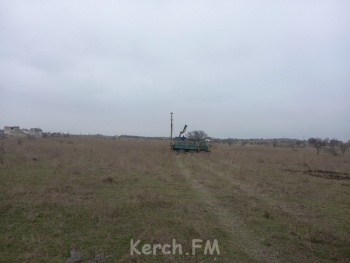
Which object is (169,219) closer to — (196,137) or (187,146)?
(187,146)

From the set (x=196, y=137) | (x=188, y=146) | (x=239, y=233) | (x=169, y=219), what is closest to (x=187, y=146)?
(x=188, y=146)

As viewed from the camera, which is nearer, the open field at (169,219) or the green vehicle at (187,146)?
the open field at (169,219)

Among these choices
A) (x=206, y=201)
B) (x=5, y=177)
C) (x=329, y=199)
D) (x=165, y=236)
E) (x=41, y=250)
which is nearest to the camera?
(x=41, y=250)

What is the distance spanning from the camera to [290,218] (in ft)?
24.2

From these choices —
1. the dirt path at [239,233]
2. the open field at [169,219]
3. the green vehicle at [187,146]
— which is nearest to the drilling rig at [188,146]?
the green vehicle at [187,146]

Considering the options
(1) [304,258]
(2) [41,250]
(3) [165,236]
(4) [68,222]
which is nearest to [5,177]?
(4) [68,222]

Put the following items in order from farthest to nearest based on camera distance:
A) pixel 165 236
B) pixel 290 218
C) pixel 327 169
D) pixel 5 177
Result: 1. pixel 327 169
2. pixel 5 177
3. pixel 290 218
4. pixel 165 236

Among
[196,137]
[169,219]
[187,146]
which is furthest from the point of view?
[196,137]

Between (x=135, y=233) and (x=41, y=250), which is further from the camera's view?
(x=135, y=233)

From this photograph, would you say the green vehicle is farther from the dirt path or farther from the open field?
the dirt path

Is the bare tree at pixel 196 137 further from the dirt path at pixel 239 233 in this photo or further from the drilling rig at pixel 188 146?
the dirt path at pixel 239 233

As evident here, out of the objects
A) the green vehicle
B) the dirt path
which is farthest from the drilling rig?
the dirt path

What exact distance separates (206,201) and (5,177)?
831cm

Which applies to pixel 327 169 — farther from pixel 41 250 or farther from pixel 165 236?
pixel 41 250
